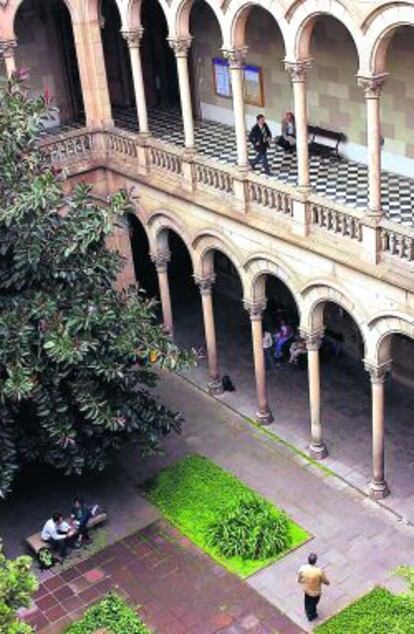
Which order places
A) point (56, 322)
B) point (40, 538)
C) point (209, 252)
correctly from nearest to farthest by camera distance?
1. point (56, 322)
2. point (40, 538)
3. point (209, 252)

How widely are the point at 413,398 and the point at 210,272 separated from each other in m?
5.82

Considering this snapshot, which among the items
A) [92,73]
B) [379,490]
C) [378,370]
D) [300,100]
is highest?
[300,100]

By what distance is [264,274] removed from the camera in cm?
2372

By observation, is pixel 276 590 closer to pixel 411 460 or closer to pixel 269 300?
pixel 411 460

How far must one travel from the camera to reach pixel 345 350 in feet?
91.1

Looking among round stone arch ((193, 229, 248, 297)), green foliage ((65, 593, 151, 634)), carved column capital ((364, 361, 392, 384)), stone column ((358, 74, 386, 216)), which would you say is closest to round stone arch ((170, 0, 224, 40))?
round stone arch ((193, 229, 248, 297))

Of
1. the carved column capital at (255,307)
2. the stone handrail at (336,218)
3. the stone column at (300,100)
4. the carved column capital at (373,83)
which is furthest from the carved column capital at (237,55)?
the carved column capital at (255,307)

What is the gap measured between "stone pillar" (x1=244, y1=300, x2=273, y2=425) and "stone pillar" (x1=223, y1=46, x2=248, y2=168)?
3.45 metres

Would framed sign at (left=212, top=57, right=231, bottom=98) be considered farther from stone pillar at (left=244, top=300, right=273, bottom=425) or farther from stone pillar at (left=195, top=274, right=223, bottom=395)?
stone pillar at (left=244, top=300, right=273, bottom=425)

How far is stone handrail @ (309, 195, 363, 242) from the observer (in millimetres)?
20547

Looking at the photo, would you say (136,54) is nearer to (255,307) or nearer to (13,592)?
(255,307)

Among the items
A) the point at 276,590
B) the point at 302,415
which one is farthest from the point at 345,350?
the point at 276,590

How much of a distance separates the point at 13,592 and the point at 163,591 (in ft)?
20.6

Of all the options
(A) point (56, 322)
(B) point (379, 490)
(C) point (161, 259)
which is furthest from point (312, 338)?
(C) point (161, 259)
